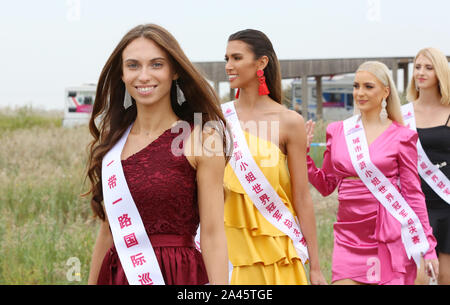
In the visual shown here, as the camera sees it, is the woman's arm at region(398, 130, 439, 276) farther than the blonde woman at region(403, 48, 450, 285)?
No

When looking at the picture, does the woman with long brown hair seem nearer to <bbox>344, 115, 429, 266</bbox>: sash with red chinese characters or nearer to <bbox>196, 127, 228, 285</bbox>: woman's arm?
<bbox>196, 127, 228, 285</bbox>: woman's arm

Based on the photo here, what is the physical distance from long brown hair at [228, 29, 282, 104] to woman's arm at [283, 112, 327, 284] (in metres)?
0.30

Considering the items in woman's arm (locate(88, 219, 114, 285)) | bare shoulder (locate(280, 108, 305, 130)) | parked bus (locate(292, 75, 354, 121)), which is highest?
bare shoulder (locate(280, 108, 305, 130))

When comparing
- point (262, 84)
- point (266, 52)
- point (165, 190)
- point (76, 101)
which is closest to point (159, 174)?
point (165, 190)

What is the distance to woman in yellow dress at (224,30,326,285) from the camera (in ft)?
12.9

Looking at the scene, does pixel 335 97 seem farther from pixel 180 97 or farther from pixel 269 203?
pixel 180 97

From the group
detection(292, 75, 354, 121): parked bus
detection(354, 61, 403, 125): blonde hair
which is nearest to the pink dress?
detection(354, 61, 403, 125): blonde hair

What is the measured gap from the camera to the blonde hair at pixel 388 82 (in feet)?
15.2

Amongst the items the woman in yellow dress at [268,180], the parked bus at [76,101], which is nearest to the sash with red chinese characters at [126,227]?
the woman in yellow dress at [268,180]

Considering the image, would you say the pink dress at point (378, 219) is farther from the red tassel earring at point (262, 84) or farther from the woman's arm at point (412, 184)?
the red tassel earring at point (262, 84)

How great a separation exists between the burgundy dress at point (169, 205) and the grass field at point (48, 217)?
1425 mm

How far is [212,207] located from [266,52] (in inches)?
69.8

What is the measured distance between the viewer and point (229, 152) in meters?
2.81

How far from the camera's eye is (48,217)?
24.5 ft
